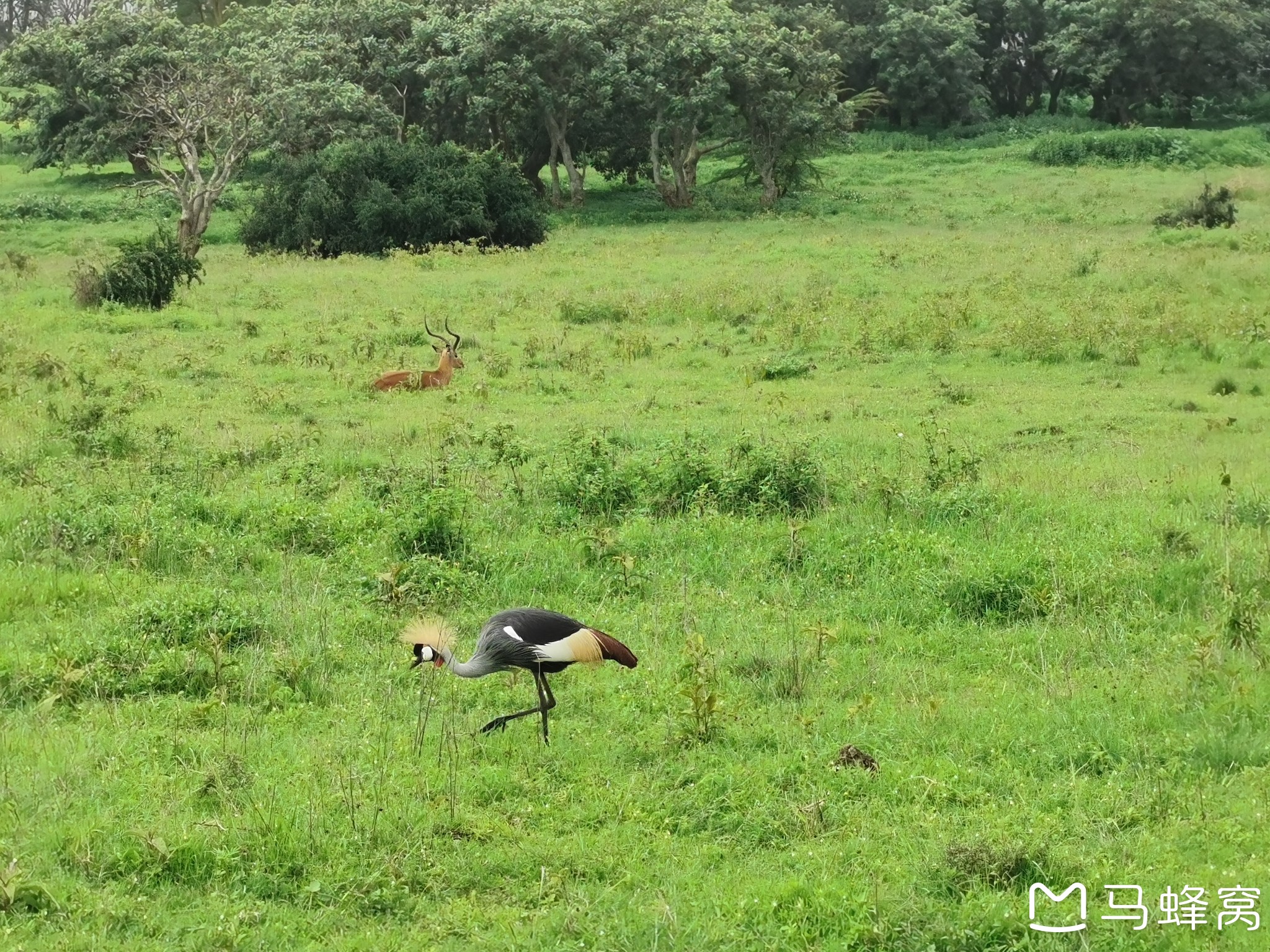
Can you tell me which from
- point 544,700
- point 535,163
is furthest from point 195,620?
point 535,163

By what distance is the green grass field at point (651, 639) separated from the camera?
15.0 ft

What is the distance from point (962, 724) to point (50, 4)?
7166 cm

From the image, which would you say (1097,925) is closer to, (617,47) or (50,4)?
(617,47)

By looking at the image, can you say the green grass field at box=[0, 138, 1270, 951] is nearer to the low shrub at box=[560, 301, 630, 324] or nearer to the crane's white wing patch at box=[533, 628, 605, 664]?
the crane's white wing patch at box=[533, 628, 605, 664]

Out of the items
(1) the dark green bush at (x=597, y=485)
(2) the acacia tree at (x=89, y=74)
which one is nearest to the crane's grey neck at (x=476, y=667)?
(1) the dark green bush at (x=597, y=485)

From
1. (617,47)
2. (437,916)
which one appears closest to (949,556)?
(437,916)

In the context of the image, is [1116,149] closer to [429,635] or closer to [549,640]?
[549,640]

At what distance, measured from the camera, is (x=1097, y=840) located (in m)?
4.78

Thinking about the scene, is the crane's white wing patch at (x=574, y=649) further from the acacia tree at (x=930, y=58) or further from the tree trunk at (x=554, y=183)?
the acacia tree at (x=930, y=58)

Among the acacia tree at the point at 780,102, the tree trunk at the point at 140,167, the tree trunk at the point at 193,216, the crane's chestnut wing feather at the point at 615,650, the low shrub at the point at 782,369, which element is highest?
the acacia tree at the point at 780,102

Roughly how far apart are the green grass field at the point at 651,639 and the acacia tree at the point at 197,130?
39.8ft

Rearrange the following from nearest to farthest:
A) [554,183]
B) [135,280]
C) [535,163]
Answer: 1. [135,280]
2. [554,183]
3. [535,163]

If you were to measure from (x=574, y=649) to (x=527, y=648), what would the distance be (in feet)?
0.76

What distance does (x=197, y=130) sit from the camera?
27859 mm
